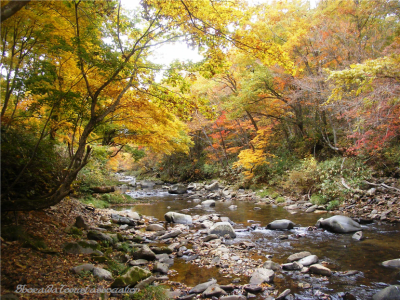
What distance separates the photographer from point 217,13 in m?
4.28

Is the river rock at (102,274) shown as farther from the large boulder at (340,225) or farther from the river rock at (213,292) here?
the large boulder at (340,225)

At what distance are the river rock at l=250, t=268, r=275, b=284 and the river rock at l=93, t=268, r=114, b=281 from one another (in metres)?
2.69

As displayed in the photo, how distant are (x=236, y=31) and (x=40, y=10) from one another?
4.02m

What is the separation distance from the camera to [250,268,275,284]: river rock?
14.7ft

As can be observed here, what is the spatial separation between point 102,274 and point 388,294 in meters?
4.92

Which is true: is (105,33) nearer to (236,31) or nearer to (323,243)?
(236,31)

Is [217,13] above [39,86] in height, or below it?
above

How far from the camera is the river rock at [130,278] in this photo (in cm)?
388

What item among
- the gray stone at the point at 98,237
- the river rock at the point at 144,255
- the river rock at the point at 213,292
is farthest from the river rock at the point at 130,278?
the gray stone at the point at 98,237

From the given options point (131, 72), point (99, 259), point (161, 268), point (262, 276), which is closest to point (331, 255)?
point (262, 276)

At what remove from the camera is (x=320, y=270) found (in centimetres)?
478

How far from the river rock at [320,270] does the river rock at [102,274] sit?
4.05m

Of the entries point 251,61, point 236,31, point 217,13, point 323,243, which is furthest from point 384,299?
point 251,61

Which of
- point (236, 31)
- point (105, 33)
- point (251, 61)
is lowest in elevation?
point (236, 31)
